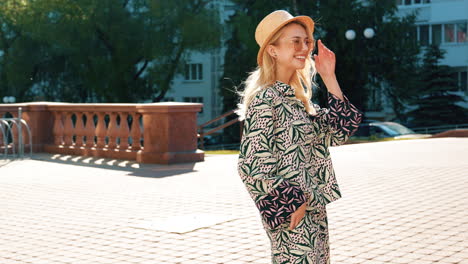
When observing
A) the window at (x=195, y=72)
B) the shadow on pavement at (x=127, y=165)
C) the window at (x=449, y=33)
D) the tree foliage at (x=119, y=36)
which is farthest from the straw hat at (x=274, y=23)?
the window at (x=195, y=72)

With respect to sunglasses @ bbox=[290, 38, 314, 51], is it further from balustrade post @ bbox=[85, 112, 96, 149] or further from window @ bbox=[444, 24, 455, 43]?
window @ bbox=[444, 24, 455, 43]

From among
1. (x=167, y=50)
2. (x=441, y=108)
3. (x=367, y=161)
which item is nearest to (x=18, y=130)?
(x=367, y=161)

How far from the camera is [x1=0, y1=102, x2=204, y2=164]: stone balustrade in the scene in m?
14.2

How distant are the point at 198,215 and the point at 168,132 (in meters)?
5.62

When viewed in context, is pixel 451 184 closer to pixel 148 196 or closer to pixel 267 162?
pixel 148 196

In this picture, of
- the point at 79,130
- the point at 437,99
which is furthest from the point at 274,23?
the point at 437,99

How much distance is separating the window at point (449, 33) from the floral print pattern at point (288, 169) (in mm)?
50357

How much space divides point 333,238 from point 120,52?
121ft

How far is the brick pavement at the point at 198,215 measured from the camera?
666 centimetres

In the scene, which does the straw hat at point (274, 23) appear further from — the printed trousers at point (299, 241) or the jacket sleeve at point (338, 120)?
the printed trousers at point (299, 241)

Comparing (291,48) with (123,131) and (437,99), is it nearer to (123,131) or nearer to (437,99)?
(123,131)

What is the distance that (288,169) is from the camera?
11.3 feet

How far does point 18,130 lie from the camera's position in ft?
56.0

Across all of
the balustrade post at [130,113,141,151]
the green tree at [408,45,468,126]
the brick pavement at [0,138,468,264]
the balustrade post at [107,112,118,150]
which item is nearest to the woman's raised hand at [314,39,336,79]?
the brick pavement at [0,138,468,264]
